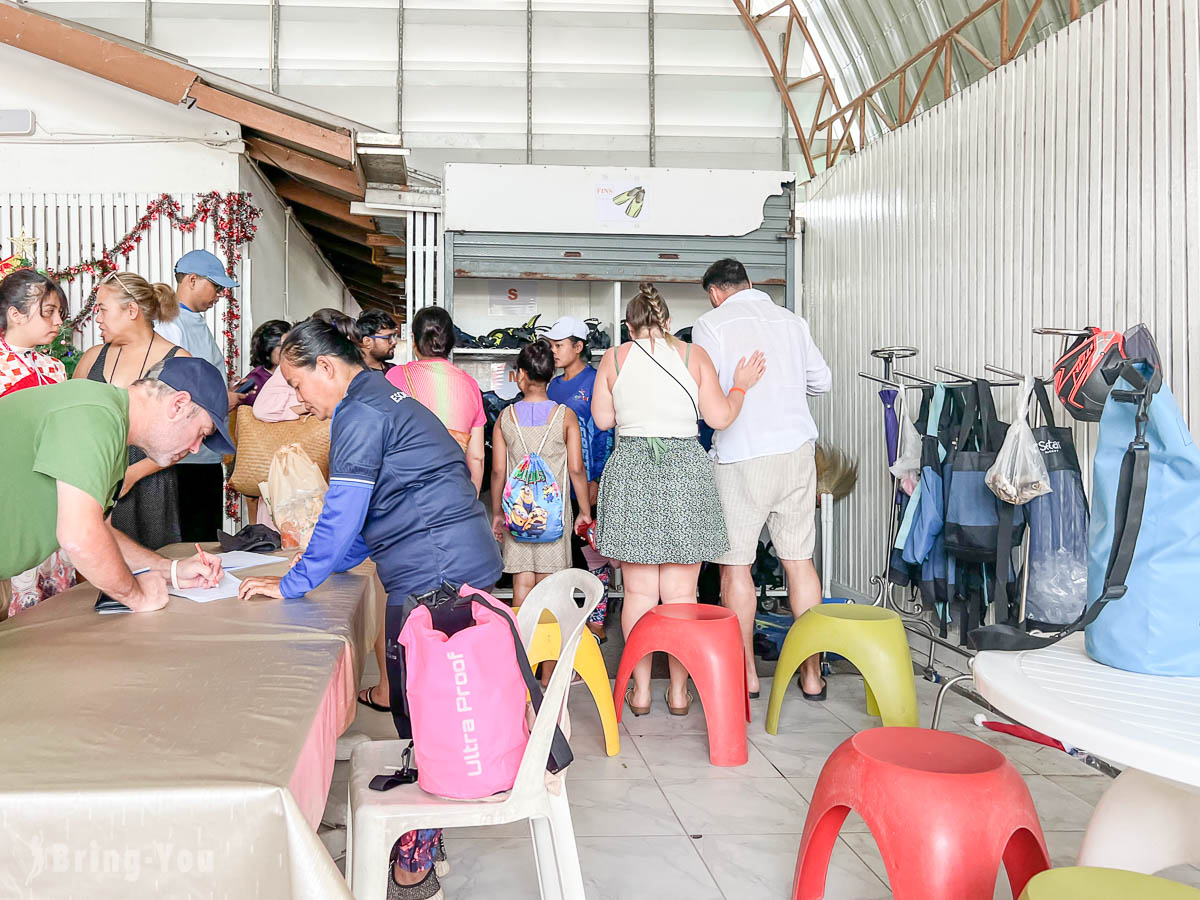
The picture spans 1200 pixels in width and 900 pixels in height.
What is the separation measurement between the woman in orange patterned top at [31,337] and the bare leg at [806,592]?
8.82ft

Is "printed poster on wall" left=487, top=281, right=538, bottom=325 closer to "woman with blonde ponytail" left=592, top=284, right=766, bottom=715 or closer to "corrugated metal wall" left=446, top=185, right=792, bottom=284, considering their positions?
"corrugated metal wall" left=446, top=185, right=792, bottom=284

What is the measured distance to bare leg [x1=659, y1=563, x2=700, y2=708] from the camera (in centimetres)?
377

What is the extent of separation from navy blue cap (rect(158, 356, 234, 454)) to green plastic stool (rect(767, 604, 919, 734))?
2107mm

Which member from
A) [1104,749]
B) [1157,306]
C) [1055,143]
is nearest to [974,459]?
[1157,306]

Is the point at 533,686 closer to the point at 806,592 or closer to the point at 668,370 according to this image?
the point at 668,370

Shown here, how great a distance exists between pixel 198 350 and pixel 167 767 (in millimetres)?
3645

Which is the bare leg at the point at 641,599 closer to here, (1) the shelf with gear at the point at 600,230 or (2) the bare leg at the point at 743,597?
(2) the bare leg at the point at 743,597

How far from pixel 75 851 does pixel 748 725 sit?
2911 millimetres

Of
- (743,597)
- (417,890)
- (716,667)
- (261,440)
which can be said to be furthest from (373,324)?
(417,890)

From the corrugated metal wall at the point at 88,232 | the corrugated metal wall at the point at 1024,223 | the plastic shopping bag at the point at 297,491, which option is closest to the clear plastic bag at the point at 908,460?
the corrugated metal wall at the point at 1024,223

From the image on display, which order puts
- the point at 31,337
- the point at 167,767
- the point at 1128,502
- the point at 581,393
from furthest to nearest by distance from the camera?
the point at 581,393 → the point at 31,337 → the point at 1128,502 → the point at 167,767

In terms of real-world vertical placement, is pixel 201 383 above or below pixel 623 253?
below

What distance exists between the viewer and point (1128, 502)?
1.49 m

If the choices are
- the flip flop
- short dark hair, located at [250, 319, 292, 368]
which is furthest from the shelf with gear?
the flip flop
